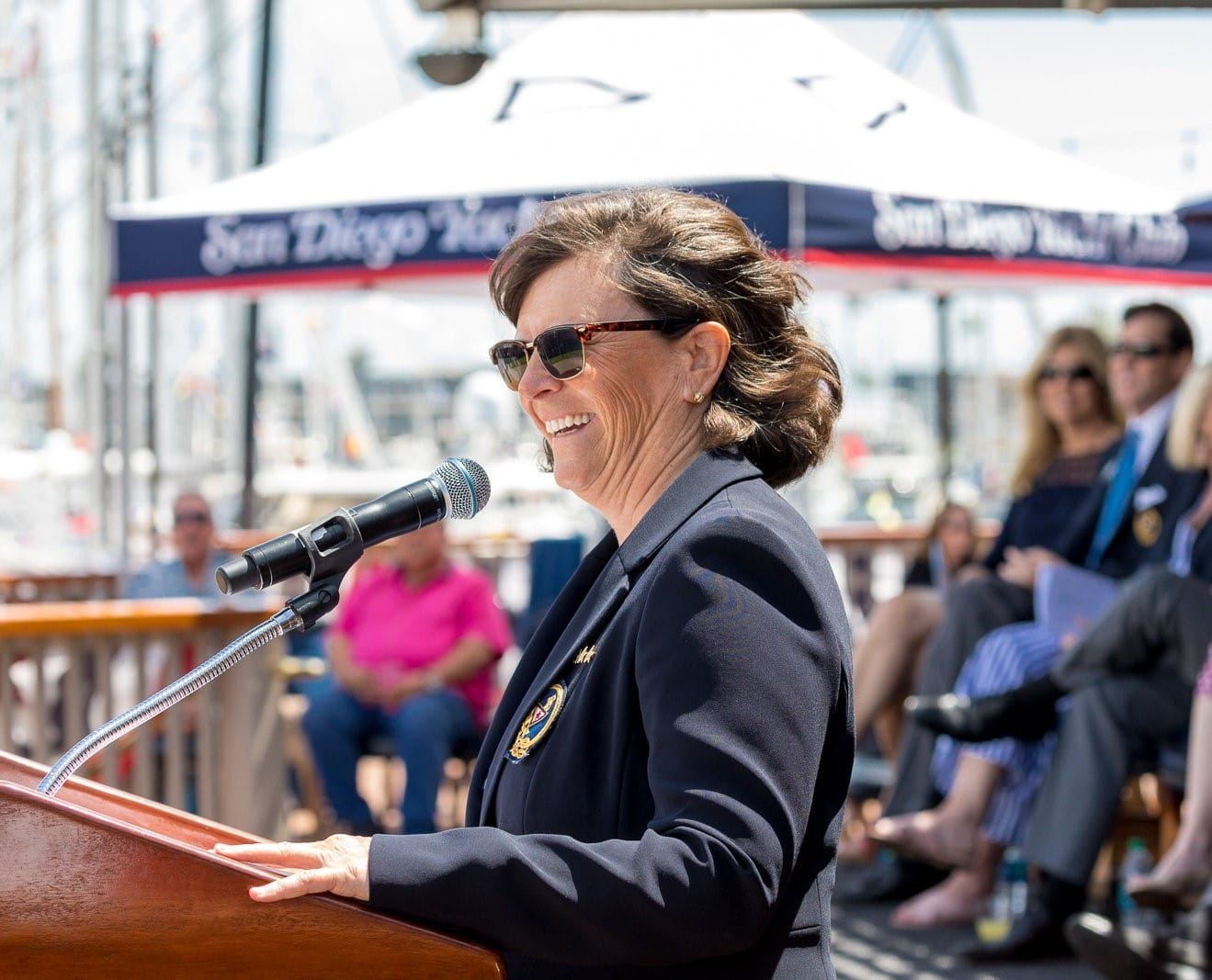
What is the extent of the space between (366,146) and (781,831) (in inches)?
182

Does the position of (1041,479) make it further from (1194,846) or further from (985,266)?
(1194,846)

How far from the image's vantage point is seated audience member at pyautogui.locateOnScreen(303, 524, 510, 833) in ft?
21.6

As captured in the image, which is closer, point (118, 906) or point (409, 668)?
point (118, 906)

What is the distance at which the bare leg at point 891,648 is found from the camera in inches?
255

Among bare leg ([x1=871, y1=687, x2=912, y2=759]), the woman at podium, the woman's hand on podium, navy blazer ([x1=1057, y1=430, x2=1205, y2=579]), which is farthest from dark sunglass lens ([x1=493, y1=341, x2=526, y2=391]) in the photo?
bare leg ([x1=871, y1=687, x2=912, y2=759])

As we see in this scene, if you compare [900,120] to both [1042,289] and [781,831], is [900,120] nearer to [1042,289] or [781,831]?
[1042,289]

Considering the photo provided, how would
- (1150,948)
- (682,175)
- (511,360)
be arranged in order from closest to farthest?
(511,360) → (1150,948) → (682,175)

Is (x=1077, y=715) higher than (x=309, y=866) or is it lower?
lower

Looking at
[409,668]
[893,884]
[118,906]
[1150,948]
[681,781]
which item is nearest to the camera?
[118,906]

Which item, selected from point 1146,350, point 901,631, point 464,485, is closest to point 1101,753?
point 901,631

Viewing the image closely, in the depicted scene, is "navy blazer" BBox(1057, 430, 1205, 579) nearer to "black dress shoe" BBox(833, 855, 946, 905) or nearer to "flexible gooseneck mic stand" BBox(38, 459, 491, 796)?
"black dress shoe" BBox(833, 855, 946, 905)

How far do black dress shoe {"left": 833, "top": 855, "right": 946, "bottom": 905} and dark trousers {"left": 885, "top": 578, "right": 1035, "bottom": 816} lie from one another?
Answer: 0.39 meters

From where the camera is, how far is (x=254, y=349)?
1244 cm

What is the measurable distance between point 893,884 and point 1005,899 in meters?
0.53
